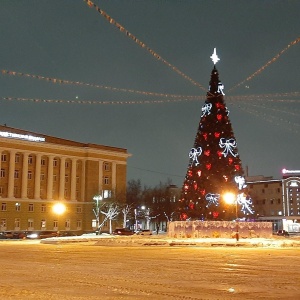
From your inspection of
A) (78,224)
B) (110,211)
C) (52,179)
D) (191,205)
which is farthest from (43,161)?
(191,205)

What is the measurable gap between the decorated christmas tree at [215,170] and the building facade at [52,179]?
42.6 meters

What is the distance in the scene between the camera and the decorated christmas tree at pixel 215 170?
42156 millimetres

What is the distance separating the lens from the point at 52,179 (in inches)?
3337

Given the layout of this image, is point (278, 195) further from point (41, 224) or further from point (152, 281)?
point (152, 281)

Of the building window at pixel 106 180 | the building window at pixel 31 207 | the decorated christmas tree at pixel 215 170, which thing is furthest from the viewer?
the building window at pixel 106 180

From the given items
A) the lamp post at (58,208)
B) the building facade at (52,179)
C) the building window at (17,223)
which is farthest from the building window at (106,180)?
the building window at (17,223)

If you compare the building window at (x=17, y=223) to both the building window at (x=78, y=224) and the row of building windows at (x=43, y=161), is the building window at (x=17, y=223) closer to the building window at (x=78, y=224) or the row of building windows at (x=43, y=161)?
the row of building windows at (x=43, y=161)

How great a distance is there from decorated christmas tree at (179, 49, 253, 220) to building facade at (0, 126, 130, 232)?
140 feet

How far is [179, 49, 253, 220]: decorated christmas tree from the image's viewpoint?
1660 inches

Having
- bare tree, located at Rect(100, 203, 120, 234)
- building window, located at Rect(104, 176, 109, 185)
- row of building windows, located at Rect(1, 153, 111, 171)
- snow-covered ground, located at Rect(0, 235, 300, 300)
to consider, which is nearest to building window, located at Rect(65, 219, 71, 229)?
bare tree, located at Rect(100, 203, 120, 234)

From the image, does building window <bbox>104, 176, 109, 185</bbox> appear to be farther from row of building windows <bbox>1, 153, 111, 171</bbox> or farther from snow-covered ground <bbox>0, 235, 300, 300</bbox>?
snow-covered ground <bbox>0, 235, 300, 300</bbox>

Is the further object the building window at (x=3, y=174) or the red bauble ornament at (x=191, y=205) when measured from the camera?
the building window at (x=3, y=174)

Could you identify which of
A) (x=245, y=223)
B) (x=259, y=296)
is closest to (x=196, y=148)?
(x=245, y=223)

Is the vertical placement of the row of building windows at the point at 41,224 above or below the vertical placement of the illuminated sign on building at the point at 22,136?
below
